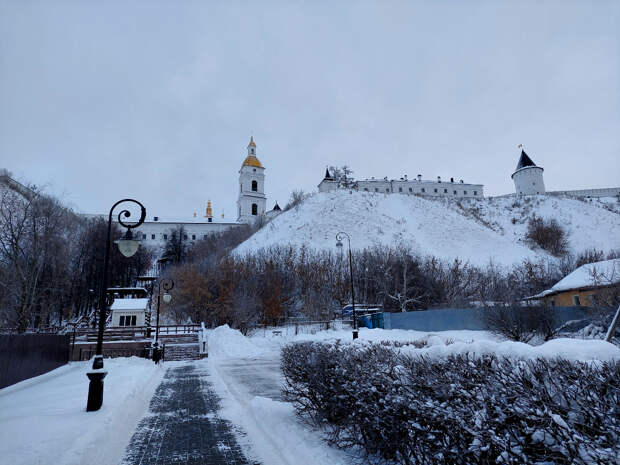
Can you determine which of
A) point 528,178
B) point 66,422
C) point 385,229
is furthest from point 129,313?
point 528,178

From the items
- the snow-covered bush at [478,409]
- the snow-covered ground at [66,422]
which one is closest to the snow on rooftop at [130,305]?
the snow-covered ground at [66,422]

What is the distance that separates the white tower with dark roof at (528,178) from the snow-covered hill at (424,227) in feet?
40.7

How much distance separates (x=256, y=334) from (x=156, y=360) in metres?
15.8

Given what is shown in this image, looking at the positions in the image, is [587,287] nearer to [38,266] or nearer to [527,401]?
[527,401]

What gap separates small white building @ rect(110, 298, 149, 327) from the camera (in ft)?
124

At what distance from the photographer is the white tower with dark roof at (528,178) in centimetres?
9931

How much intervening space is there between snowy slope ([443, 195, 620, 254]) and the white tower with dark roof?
8.55 metres

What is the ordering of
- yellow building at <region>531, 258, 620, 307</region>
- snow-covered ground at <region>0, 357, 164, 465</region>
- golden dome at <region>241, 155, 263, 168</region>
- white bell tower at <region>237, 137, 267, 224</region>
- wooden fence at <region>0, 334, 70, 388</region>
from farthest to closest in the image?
golden dome at <region>241, 155, 263, 168</region> → white bell tower at <region>237, 137, 267, 224</region> → yellow building at <region>531, 258, 620, 307</region> → wooden fence at <region>0, 334, 70, 388</region> → snow-covered ground at <region>0, 357, 164, 465</region>

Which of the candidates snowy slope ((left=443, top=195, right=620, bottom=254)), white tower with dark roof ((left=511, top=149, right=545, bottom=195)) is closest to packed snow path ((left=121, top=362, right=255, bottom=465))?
snowy slope ((left=443, top=195, right=620, bottom=254))

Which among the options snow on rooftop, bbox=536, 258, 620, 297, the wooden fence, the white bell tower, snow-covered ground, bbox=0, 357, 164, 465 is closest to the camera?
snow-covered ground, bbox=0, 357, 164, 465

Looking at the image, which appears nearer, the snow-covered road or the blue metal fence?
the snow-covered road

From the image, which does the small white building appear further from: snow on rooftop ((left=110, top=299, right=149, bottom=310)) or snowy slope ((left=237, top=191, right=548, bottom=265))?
snowy slope ((left=237, top=191, right=548, bottom=265))

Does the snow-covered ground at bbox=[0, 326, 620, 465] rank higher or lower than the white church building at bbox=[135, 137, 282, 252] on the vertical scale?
lower

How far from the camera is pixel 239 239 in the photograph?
2840 inches
